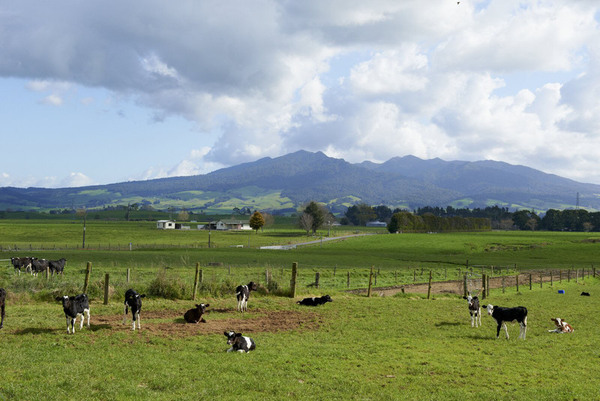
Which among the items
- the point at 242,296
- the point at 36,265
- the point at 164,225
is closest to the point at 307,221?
the point at 164,225

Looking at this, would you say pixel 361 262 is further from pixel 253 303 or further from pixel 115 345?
pixel 115 345

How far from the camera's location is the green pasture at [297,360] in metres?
12.3

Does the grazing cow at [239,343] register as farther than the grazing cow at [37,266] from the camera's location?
No

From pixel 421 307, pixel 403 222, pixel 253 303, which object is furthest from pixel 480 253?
pixel 253 303

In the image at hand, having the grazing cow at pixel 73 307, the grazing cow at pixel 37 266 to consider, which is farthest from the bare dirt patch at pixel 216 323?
the grazing cow at pixel 37 266

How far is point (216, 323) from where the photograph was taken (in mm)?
22000

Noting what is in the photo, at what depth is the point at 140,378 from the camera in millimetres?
12875

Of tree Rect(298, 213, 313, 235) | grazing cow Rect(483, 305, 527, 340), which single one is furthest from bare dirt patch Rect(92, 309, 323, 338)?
tree Rect(298, 213, 313, 235)

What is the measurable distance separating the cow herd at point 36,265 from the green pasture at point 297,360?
25.7 meters

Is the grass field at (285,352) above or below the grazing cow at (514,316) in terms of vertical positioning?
below

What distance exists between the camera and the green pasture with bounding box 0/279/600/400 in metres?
12.3

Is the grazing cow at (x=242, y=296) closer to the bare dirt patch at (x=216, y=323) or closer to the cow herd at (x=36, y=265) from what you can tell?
the bare dirt patch at (x=216, y=323)

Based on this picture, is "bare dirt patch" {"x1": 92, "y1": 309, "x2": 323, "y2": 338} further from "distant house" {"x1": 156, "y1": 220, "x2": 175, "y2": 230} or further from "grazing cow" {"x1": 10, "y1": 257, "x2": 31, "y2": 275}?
"distant house" {"x1": 156, "y1": 220, "x2": 175, "y2": 230}

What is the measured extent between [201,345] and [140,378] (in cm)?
439
